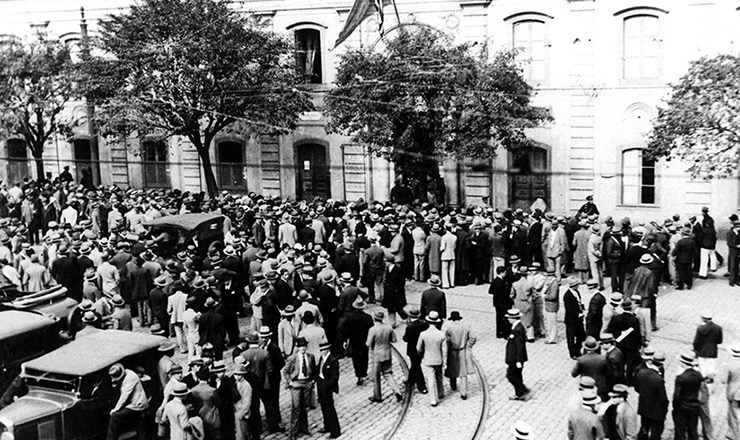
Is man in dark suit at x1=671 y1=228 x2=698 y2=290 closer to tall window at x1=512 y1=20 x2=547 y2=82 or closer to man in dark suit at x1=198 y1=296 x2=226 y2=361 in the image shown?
tall window at x1=512 y1=20 x2=547 y2=82

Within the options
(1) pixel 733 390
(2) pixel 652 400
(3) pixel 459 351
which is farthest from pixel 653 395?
(3) pixel 459 351

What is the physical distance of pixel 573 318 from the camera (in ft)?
51.2

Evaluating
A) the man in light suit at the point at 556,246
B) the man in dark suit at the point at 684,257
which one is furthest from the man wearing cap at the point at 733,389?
the man in light suit at the point at 556,246

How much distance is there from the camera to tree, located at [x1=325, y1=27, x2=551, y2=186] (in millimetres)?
24656

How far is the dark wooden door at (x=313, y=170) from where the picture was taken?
31297 millimetres

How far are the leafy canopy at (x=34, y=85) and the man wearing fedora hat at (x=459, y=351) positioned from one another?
21124mm

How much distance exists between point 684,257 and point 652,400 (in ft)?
29.8

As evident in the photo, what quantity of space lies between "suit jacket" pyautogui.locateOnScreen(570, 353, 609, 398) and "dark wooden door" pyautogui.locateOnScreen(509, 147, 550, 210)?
1601 cm

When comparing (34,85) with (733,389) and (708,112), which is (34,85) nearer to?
(708,112)

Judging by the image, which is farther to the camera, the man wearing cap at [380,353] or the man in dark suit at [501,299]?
the man in dark suit at [501,299]

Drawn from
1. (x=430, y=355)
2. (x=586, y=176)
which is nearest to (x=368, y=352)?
(x=430, y=355)

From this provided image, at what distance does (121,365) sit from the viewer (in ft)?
38.6

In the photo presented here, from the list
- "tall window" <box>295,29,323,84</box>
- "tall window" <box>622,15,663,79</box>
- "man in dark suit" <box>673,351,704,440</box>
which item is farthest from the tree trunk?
"man in dark suit" <box>673,351,704,440</box>

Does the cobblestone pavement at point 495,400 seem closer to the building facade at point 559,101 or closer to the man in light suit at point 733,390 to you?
the man in light suit at point 733,390
